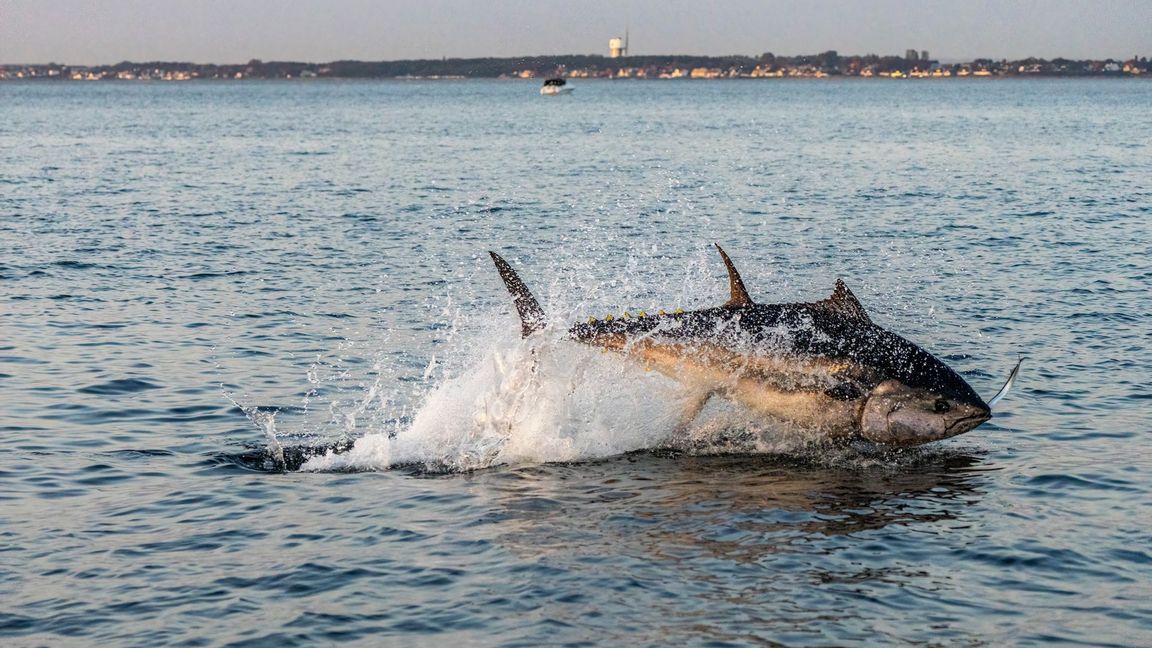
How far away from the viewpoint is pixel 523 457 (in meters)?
17.5

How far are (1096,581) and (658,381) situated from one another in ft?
21.9

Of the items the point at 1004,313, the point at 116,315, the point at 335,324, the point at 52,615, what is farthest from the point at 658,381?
the point at 116,315

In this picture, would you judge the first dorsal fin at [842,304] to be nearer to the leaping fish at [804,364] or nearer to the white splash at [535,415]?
the leaping fish at [804,364]

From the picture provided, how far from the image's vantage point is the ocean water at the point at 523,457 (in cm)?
1221

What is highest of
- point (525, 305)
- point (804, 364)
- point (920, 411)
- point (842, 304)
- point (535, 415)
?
point (842, 304)

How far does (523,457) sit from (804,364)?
3916 mm

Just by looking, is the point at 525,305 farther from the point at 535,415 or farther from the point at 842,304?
the point at 842,304

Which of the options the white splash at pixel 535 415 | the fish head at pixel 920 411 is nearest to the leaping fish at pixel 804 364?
the fish head at pixel 920 411

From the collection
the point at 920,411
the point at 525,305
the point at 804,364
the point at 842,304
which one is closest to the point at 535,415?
the point at 525,305

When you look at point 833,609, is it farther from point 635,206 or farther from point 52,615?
point 635,206

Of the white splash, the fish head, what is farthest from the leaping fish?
the white splash

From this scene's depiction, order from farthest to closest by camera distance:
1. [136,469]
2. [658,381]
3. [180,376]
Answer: [180,376] → [658,381] → [136,469]

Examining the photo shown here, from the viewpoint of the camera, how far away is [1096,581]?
12820 mm

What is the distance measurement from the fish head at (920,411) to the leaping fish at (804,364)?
13 mm
